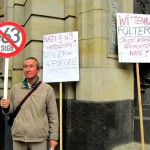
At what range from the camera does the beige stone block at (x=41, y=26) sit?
564cm

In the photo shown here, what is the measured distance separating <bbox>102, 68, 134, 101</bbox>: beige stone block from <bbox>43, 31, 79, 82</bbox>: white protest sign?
57 cm

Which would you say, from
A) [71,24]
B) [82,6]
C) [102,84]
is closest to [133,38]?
[102,84]

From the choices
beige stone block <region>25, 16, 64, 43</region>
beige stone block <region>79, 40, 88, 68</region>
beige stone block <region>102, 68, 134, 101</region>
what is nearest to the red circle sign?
beige stone block <region>79, 40, 88, 68</region>

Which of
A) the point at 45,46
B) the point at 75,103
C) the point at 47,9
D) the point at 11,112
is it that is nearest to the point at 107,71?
the point at 75,103

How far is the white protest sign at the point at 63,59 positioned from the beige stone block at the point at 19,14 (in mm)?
1659

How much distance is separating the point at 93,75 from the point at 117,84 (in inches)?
22.7

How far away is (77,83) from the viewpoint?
208 inches

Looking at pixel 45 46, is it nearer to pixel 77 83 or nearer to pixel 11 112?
pixel 77 83

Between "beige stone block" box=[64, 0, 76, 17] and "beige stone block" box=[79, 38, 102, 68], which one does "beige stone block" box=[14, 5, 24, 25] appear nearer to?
"beige stone block" box=[64, 0, 76, 17]

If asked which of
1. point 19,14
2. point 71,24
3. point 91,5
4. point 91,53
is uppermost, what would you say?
point 19,14

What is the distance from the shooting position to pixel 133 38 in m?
5.03

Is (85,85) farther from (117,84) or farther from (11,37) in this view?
(11,37)

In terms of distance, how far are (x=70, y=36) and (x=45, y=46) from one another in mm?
579

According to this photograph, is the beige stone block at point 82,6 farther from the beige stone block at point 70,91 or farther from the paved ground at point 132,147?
the paved ground at point 132,147
